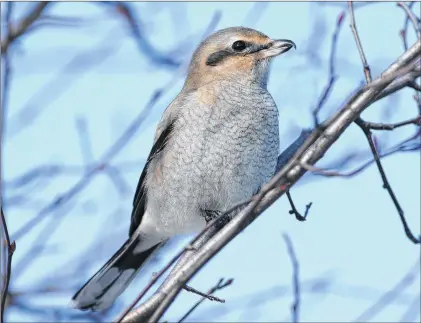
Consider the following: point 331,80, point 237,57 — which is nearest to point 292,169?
point 331,80

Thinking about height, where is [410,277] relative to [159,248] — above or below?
below

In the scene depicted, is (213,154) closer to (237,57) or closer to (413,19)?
(237,57)

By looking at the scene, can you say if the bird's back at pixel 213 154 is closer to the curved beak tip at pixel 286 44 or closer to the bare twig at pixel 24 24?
the curved beak tip at pixel 286 44

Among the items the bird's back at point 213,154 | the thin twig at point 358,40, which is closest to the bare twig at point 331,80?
the thin twig at point 358,40

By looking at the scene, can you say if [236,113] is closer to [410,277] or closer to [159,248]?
[159,248]

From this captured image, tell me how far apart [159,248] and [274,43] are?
125 centimetres

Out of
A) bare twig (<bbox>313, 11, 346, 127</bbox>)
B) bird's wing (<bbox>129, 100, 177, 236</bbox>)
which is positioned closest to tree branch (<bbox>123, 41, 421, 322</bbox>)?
bare twig (<bbox>313, 11, 346, 127</bbox>)

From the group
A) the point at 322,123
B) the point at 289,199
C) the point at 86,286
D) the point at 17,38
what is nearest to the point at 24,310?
the point at 86,286

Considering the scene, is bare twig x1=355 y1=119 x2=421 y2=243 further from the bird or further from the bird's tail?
the bird's tail

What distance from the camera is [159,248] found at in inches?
154

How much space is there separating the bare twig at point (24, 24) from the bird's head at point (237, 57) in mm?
868

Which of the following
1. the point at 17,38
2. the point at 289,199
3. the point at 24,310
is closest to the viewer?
the point at 289,199

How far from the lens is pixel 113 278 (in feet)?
11.6

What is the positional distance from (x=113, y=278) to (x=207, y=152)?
75 cm
